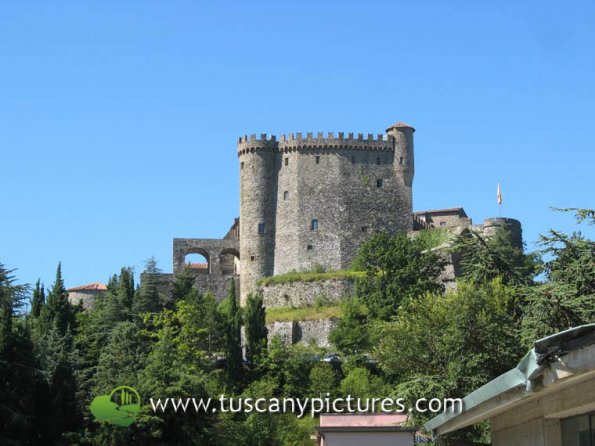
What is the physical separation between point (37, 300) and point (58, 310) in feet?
16.5

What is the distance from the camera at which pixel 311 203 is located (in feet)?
278

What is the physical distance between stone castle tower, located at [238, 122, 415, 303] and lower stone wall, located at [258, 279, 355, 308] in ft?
9.81

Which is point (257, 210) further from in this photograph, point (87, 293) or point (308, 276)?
point (87, 293)

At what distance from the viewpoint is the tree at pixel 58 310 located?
66625 millimetres

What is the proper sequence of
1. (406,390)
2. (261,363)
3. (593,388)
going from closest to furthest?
(593,388) → (406,390) → (261,363)

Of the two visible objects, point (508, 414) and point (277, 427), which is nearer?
point (508, 414)

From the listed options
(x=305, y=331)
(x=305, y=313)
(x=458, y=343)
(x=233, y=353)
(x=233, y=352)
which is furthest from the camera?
(x=305, y=313)

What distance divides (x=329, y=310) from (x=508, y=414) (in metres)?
67.4

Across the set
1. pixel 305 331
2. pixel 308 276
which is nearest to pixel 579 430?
pixel 305 331

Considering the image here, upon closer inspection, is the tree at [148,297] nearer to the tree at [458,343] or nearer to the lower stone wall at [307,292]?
the lower stone wall at [307,292]

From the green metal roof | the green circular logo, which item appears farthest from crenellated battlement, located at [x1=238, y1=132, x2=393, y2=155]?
the green metal roof

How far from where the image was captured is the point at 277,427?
55812 mm

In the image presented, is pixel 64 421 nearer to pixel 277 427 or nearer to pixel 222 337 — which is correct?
pixel 277 427

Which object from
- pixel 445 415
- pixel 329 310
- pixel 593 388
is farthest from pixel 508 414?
pixel 329 310
